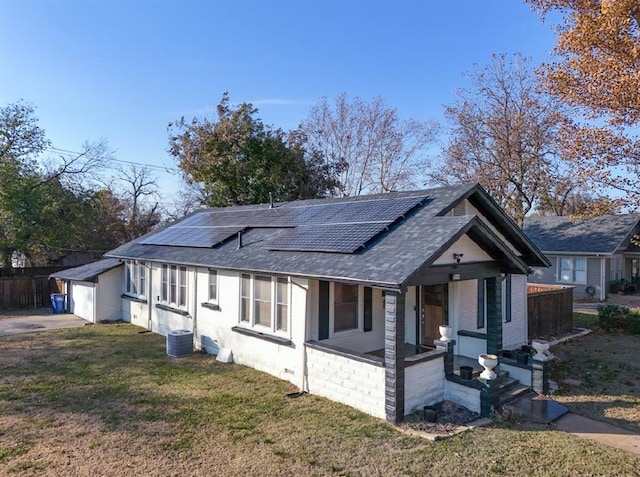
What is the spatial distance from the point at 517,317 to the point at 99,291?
50.7 feet

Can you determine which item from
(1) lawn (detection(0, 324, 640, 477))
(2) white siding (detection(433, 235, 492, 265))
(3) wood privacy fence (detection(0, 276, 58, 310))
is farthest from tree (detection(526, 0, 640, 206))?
(3) wood privacy fence (detection(0, 276, 58, 310))

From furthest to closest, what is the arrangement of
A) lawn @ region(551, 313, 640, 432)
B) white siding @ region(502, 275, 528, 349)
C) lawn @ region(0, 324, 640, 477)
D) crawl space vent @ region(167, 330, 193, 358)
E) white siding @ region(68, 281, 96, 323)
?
1. white siding @ region(68, 281, 96, 323)
2. white siding @ region(502, 275, 528, 349)
3. crawl space vent @ region(167, 330, 193, 358)
4. lawn @ region(551, 313, 640, 432)
5. lawn @ region(0, 324, 640, 477)

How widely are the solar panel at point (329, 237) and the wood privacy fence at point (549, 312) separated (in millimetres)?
7562

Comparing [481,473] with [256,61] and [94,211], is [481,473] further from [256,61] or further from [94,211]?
[94,211]

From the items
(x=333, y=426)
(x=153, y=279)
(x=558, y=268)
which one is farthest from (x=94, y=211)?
(x=558, y=268)

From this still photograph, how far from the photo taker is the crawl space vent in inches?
456

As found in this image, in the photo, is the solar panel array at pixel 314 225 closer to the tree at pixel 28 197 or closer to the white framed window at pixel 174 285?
the white framed window at pixel 174 285

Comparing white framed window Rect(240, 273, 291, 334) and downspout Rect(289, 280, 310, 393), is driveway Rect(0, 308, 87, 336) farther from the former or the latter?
downspout Rect(289, 280, 310, 393)

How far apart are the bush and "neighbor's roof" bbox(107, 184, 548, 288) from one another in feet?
19.9

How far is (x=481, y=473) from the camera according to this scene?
5625mm

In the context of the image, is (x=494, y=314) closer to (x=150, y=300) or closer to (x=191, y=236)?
(x=191, y=236)

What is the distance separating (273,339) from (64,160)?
77.8 ft

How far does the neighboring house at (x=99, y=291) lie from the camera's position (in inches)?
658

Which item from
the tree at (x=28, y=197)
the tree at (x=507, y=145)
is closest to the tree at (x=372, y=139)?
the tree at (x=507, y=145)
